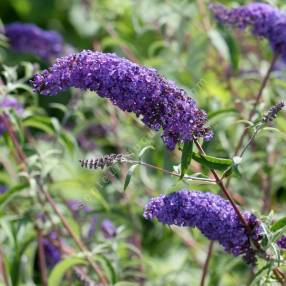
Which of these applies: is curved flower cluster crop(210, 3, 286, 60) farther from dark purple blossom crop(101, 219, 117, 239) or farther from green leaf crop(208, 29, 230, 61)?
dark purple blossom crop(101, 219, 117, 239)

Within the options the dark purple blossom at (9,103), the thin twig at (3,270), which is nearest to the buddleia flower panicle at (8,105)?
the dark purple blossom at (9,103)

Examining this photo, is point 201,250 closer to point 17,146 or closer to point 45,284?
point 45,284

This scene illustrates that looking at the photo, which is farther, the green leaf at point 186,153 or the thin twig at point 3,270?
the thin twig at point 3,270

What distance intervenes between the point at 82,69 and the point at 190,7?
8.11ft

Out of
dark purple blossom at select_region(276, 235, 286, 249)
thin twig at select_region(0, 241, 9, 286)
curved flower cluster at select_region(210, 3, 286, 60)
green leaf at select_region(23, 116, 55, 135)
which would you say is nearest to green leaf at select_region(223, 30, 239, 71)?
curved flower cluster at select_region(210, 3, 286, 60)

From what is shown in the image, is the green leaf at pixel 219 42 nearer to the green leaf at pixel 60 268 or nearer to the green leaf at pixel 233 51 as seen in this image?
the green leaf at pixel 233 51

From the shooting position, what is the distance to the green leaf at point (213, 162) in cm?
213

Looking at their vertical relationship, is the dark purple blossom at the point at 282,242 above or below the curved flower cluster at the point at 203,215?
below

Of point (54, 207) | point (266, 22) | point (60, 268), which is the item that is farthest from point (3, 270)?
point (266, 22)

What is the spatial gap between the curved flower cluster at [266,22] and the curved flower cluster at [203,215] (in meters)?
1.09

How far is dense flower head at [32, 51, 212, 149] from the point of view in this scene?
199 cm

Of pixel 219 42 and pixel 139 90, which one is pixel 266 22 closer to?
pixel 219 42

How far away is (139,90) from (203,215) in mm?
428

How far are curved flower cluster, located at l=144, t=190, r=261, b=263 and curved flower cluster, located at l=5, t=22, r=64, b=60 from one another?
2.40 meters
